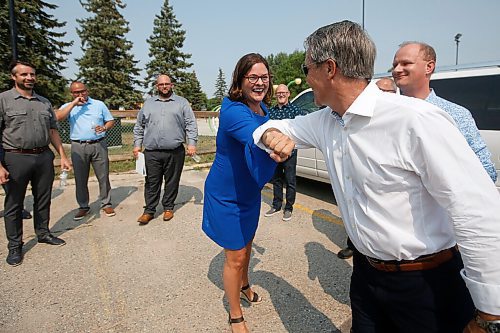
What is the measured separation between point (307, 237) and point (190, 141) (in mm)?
2338

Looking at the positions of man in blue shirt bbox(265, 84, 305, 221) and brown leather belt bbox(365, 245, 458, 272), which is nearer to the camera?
brown leather belt bbox(365, 245, 458, 272)

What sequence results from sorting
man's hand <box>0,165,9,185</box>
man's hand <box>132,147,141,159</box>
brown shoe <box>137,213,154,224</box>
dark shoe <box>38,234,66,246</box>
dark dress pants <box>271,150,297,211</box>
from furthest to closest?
man's hand <box>132,147,141,159</box> → dark dress pants <box>271,150,297,211</box> → brown shoe <box>137,213,154,224</box> → dark shoe <box>38,234,66,246</box> → man's hand <box>0,165,9,185</box>

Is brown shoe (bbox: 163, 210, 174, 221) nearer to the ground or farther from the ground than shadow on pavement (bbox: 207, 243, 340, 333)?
farther from the ground

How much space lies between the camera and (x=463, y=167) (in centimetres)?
96

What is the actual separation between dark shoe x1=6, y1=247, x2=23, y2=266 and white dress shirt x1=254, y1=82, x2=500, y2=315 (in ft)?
12.5

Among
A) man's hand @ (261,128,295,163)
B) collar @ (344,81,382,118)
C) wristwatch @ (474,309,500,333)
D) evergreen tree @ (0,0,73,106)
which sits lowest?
wristwatch @ (474,309,500,333)

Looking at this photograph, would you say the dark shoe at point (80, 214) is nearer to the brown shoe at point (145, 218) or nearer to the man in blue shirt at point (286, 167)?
the brown shoe at point (145, 218)

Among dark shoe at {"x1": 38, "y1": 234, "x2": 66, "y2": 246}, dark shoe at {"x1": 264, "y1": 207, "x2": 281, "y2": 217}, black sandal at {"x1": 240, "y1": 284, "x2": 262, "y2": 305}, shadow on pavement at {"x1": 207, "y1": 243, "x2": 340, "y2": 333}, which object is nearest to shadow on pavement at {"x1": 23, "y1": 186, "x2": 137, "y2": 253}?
dark shoe at {"x1": 38, "y1": 234, "x2": 66, "y2": 246}

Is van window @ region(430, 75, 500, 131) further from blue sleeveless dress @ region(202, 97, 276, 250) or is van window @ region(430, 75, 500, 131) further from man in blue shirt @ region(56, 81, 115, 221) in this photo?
man in blue shirt @ region(56, 81, 115, 221)

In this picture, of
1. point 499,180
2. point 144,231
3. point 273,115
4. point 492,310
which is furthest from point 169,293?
point 499,180

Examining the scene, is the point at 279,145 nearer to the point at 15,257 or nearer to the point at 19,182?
the point at 19,182

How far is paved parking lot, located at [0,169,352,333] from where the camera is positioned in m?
2.63

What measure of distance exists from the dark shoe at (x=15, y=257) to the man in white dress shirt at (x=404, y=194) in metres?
→ 3.63

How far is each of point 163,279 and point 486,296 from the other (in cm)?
290
